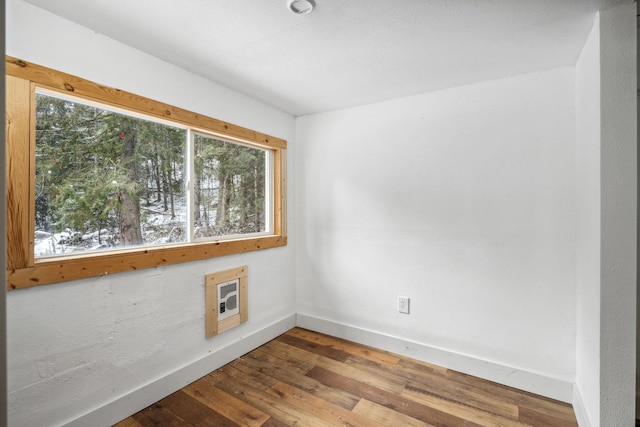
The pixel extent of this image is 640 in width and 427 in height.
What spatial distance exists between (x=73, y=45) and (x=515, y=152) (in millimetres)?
2785

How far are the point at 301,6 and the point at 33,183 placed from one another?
1549 mm

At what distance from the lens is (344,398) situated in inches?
76.9

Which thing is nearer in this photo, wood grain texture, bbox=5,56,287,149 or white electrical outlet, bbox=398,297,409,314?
wood grain texture, bbox=5,56,287,149

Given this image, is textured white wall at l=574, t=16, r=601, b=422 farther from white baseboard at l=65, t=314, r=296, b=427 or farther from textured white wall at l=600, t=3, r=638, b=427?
white baseboard at l=65, t=314, r=296, b=427

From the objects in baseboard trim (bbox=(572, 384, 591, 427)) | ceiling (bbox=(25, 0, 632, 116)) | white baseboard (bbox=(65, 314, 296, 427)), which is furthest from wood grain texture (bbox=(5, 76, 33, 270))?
baseboard trim (bbox=(572, 384, 591, 427))

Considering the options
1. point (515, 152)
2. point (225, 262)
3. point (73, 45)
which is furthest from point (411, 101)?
point (73, 45)

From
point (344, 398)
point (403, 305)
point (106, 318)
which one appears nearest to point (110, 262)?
point (106, 318)

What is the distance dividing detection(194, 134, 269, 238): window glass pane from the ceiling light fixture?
1237 mm

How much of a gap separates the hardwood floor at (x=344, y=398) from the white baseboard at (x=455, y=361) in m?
0.05

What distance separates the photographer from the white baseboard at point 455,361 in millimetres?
1963

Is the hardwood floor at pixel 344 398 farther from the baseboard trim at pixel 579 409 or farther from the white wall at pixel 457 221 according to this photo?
the white wall at pixel 457 221

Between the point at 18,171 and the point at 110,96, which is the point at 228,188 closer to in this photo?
the point at 110,96

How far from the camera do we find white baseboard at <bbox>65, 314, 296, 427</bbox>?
1.64 meters

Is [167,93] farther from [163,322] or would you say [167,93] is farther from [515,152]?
[515,152]
